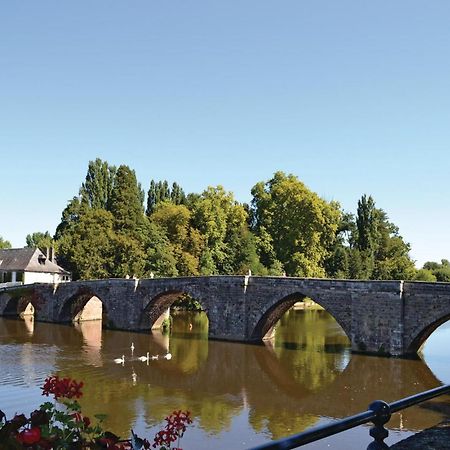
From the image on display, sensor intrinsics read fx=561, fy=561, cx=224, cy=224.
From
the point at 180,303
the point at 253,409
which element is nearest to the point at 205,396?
the point at 253,409

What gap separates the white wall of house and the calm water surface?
1155cm

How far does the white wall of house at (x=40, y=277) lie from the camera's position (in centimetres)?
4784

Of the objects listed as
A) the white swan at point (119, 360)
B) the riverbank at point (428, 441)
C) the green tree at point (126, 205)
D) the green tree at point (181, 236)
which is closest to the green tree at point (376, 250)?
the green tree at point (181, 236)

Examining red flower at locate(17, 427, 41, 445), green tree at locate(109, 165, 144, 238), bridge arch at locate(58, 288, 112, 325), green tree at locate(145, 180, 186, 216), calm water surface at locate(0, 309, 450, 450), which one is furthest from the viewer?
green tree at locate(145, 180, 186, 216)

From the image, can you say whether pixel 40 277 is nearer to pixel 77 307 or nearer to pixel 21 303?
pixel 21 303

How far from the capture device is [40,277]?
48625 millimetres

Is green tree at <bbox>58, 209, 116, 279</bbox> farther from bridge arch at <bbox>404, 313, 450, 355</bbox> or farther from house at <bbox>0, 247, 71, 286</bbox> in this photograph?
bridge arch at <bbox>404, 313, 450, 355</bbox>

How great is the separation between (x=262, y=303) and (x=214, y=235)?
72.1ft

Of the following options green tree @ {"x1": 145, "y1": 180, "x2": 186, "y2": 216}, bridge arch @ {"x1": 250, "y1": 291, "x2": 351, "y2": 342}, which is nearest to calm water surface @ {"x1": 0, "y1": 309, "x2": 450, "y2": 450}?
bridge arch @ {"x1": 250, "y1": 291, "x2": 351, "y2": 342}

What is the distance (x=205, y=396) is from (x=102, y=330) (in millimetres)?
19756

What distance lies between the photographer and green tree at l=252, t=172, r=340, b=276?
182ft

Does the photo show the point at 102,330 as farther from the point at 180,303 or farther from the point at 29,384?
the point at 29,384

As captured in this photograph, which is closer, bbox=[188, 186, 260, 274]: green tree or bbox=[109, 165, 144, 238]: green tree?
bbox=[109, 165, 144, 238]: green tree

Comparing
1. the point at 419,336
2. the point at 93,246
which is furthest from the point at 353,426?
the point at 93,246
